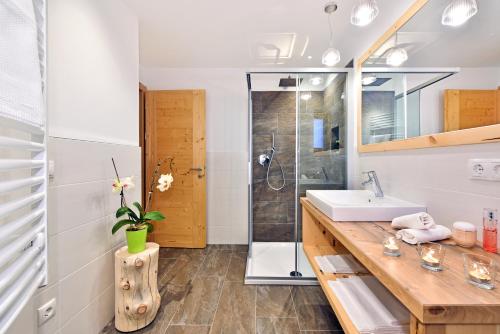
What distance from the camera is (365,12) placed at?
1.27m

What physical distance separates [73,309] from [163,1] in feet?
7.11

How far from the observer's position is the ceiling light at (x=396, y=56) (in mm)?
1407

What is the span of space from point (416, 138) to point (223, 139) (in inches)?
82.9

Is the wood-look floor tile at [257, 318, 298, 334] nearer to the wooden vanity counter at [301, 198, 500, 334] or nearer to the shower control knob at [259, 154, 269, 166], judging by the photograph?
the wooden vanity counter at [301, 198, 500, 334]

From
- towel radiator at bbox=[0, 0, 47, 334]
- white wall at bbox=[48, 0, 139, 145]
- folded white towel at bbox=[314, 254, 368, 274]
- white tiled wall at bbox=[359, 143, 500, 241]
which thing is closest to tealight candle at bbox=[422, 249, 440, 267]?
white tiled wall at bbox=[359, 143, 500, 241]

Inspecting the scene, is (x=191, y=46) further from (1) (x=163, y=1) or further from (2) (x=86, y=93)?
(2) (x=86, y=93)

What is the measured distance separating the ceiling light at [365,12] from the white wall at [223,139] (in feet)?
5.58

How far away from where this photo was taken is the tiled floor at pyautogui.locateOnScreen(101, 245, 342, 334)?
4.75 feet

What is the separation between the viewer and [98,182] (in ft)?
4.54

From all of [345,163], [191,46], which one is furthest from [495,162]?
[191,46]

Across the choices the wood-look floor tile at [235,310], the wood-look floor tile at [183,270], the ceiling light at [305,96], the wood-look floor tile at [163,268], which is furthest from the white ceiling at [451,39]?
the wood-look floor tile at [163,268]

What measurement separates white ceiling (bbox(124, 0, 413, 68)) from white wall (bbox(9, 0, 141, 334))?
444 mm

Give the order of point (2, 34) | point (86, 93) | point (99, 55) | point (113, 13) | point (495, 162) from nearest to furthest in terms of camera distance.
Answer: point (2, 34), point (495, 162), point (86, 93), point (99, 55), point (113, 13)

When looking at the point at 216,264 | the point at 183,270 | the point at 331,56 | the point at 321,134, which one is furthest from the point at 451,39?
the point at 183,270
